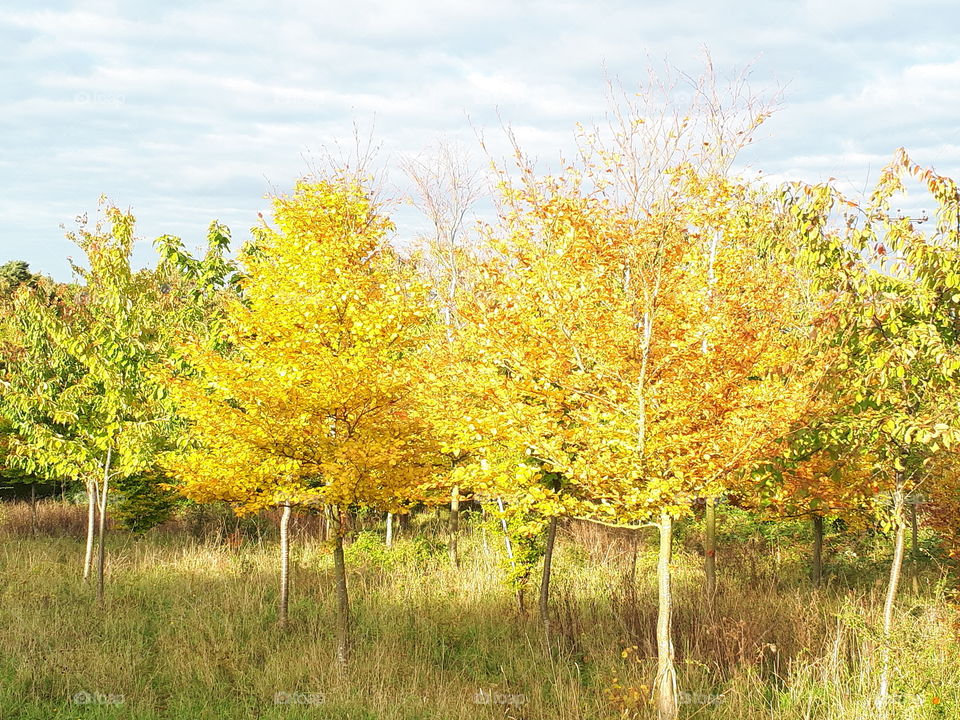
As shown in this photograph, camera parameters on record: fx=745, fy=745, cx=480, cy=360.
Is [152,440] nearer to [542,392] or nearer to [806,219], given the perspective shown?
[542,392]

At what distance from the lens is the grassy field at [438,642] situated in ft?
25.4

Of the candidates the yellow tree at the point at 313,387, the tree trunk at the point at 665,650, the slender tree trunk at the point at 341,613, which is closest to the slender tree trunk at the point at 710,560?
the tree trunk at the point at 665,650

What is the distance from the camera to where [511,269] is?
880 cm

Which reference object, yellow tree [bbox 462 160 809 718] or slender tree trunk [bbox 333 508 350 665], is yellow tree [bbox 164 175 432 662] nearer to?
slender tree trunk [bbox 333 508 350 665]

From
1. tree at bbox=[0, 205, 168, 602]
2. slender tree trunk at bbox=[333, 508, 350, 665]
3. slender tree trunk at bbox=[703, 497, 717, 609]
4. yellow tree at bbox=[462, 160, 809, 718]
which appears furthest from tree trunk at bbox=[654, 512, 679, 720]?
tree at bbox=[0, 205, 168, 602]

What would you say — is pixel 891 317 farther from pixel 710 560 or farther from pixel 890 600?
pixel 710 560

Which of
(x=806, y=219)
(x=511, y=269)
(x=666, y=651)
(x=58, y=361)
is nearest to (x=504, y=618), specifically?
(x=666, y=651)

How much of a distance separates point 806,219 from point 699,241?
3.30 ft

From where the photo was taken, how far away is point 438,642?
10.6 m

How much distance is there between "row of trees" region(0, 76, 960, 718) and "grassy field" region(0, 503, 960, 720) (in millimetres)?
617

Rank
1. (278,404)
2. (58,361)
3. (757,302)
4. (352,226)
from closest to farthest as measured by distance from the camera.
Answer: (757,302)
(278,404)
(352,226)
(58,361)

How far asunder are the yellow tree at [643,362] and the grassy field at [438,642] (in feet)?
5.49

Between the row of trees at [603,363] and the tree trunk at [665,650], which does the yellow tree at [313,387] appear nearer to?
the row of trees at [603,363]

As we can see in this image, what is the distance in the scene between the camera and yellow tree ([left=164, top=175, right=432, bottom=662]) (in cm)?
861
